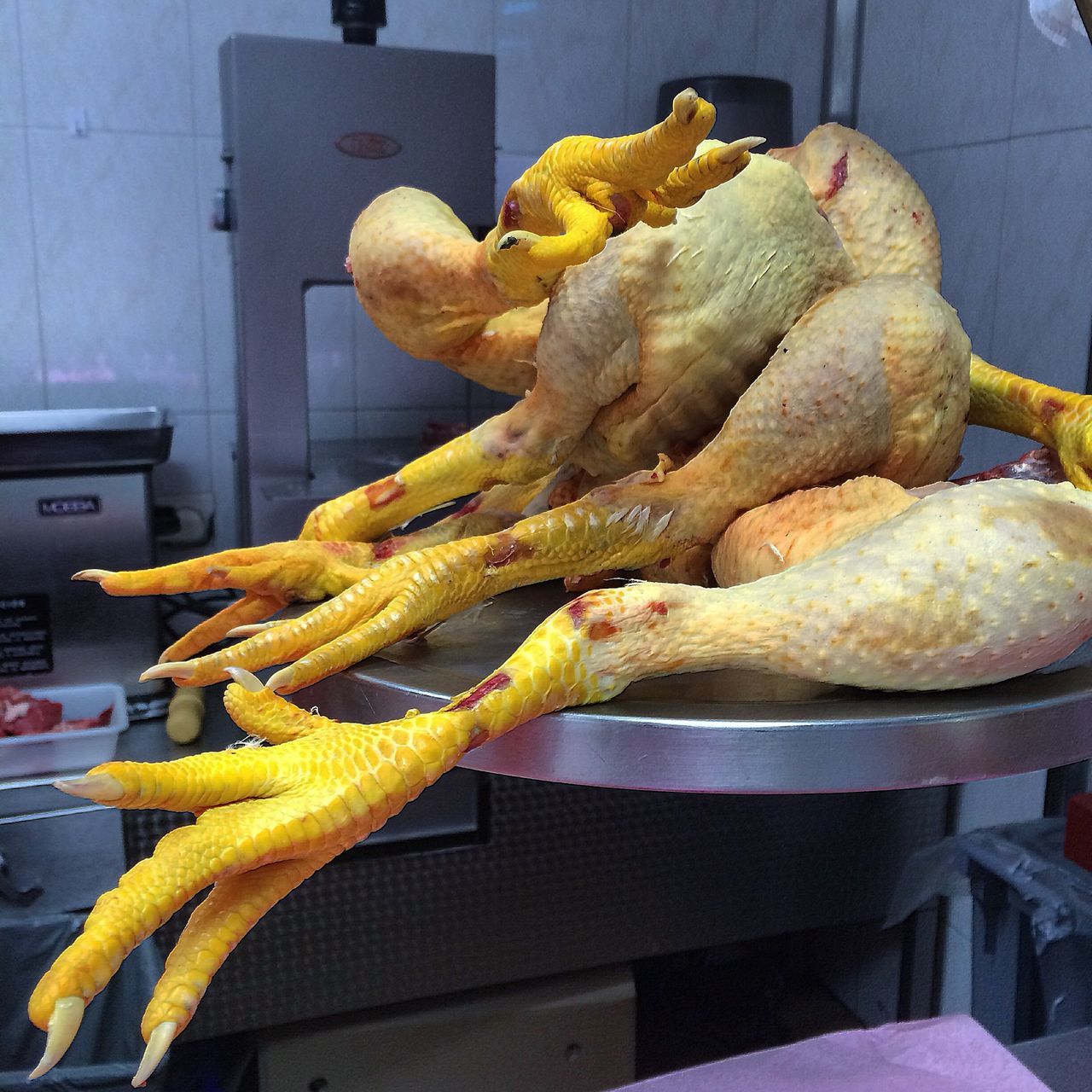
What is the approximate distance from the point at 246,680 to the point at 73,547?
114cm

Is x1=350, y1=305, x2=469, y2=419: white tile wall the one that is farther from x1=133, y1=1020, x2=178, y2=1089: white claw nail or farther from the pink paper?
x1=133, y1=1020, x2=178, y2=1089: white claw nail

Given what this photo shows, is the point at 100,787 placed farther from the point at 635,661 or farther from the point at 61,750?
the point at 61,750

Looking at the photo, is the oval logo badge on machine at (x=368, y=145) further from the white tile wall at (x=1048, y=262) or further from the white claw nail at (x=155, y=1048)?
the white claw nail at (x=155, y=1048)

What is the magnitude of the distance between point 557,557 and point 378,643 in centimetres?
13

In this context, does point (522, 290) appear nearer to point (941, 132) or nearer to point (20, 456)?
point (20, 456)

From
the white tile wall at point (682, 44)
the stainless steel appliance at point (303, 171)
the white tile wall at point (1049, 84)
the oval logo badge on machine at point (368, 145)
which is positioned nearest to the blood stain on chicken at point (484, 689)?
the stainless steel appliance at point (303, 171)

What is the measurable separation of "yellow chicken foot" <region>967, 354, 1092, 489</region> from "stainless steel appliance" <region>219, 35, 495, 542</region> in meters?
0.81

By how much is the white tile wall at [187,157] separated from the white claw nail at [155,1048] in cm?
165

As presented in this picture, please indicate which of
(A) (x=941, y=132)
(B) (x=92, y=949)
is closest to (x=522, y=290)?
(B) (x=92, y=949)

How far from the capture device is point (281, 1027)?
1.23 meters

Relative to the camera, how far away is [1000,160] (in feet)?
4.95

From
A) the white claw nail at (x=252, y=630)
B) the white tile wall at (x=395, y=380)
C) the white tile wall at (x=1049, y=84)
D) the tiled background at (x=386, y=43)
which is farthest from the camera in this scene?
the white tile wall at (x=395, y=380)

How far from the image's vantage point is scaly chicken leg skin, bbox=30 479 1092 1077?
0.35 metres

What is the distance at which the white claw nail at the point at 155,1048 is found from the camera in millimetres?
290
